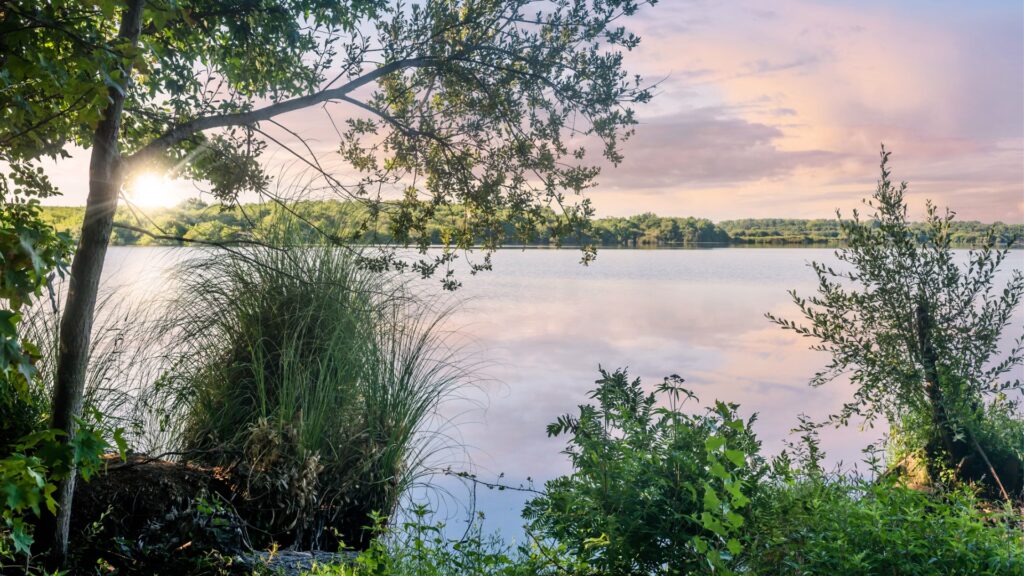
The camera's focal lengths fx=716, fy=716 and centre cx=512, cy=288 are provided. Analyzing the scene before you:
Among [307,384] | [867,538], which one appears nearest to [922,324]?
[867,538]

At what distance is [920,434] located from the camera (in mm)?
5516

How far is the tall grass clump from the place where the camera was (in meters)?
4.37

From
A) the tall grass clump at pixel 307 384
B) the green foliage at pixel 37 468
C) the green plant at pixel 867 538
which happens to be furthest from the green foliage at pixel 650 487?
the tall grass clump at pixel 307 384

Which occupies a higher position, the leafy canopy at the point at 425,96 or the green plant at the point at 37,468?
the leafy canopy at the point at 425,96

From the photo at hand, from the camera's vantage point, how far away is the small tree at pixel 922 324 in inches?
202

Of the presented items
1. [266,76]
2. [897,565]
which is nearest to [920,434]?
[897,565]

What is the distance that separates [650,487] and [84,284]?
8.83ft

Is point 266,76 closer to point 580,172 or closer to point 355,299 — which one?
point 355,299

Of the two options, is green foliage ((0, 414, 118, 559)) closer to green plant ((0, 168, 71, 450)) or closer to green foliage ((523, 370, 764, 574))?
green plant ((0, 168, 71, 450))

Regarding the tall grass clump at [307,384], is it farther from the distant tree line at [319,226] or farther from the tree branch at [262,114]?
the tree branch at [262,114]

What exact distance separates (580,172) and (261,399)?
99.3 inches

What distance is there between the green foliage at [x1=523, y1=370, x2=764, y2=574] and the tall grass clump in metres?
2.02

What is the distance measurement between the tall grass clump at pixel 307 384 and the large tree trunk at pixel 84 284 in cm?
108

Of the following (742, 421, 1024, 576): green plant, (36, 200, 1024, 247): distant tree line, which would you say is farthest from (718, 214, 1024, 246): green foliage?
(742, 421, 1024, 576): green plant
